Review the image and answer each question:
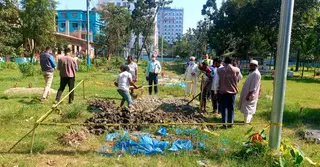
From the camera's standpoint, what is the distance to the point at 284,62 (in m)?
4.09

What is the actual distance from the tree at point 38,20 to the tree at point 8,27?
890 mm

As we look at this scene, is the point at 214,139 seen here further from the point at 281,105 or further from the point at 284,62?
the point at 284,62

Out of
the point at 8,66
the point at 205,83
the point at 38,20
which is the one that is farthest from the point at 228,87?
the point at 38,20

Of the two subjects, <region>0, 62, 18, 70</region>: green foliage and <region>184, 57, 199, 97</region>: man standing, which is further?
<region>0, 62, 18, 70</region>: green foliage

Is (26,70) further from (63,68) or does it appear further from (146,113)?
(146,113)

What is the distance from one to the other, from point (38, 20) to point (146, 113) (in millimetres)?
24198

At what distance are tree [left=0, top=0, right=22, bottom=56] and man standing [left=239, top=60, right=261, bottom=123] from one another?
1729 centimetres

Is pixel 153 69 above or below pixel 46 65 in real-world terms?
below

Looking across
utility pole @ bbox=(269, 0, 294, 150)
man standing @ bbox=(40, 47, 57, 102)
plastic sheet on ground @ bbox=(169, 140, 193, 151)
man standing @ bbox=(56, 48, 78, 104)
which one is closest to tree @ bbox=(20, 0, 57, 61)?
man standing @ bbox=(40, 47, 57, 102)

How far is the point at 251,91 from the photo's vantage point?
20.6 ft

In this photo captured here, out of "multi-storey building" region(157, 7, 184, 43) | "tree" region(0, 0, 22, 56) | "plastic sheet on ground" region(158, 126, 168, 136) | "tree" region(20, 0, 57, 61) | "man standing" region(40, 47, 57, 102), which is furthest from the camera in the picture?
"multi-storey building" region(157, 7, 184, 43)

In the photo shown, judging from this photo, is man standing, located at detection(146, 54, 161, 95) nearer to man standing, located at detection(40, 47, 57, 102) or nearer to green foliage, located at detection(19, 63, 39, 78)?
man standing, located at detection(40, 47, 57, 102)

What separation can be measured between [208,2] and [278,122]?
38.6 metres

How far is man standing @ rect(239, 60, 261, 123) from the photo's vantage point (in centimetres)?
618
